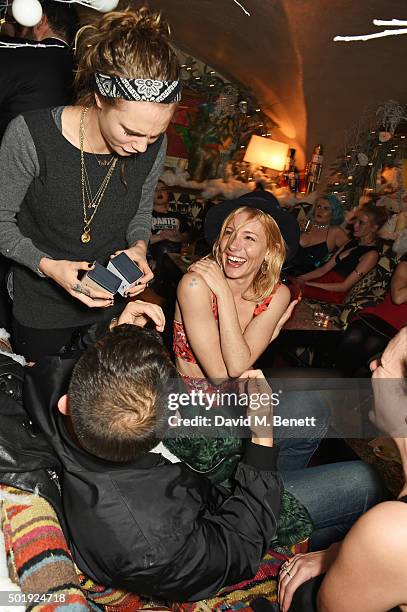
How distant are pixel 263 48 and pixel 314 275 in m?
1.87

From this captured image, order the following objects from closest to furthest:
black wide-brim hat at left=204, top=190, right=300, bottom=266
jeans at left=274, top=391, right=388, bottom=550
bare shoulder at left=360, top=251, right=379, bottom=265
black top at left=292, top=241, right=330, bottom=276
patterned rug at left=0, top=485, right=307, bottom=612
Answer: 1. patterned rug at left=0, top=485, right=307, bottom=612
2. jeans at left=274, top=391, right=388, bottom=550
3. black wide-brim hat at left=204, top=190, right=300, bottom=266
4. bare shoulder at left=360, top=251, right=379, bottom=265
5. black top at left=292, top=241, right=330, bottom=276

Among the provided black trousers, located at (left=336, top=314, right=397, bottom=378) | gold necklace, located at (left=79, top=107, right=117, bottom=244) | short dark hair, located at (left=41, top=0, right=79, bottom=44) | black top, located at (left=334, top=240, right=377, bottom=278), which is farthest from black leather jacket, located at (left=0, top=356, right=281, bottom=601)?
black top, located at (left=334, top=240, right=377, bottom=278)

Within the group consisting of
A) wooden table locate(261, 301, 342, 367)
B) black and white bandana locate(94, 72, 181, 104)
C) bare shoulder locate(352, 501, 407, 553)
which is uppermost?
black and white bandana locate(94, 72, 181, 104)

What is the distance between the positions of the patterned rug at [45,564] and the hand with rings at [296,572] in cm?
18

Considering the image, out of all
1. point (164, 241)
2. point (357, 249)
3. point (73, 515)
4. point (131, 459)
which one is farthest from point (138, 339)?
point (164, 241)

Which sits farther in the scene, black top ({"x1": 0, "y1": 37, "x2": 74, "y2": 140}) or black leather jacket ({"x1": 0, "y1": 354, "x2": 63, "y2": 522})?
black top ({"x1": 0, "y1": 37, "x2": 74, "y2": 140})

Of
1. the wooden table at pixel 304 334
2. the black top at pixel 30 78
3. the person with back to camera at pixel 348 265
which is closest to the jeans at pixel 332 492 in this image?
the wooden table at pixel 304 334

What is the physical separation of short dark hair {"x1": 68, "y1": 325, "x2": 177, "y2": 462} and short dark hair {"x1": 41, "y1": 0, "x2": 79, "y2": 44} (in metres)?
1.27

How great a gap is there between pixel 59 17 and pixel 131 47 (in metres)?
0.75

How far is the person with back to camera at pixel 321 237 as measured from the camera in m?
4.07

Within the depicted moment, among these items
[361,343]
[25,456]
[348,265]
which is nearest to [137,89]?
[25,456]

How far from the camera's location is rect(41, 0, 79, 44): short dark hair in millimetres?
1784

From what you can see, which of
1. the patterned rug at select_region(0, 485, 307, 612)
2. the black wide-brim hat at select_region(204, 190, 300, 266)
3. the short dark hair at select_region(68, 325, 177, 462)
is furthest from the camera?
the black wide-brim hat at select_region(204, 190, 300, 266)

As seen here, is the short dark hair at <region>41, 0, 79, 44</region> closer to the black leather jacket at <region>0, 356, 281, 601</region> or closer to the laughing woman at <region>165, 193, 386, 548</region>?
the laughing woman at <region>165, 193, 386, 548</region>
